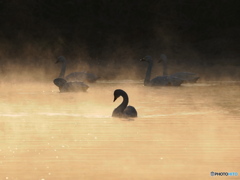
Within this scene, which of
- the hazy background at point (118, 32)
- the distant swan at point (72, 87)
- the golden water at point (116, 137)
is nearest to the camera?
the golden water at point (116, 137)

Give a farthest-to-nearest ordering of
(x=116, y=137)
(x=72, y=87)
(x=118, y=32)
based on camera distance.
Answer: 1. (x=118, y=32)
2. (x=72, y=87)
3. (x=116, y=137)

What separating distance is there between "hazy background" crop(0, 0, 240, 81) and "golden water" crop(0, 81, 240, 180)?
19.8 meters

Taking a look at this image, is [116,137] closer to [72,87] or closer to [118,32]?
[72,87]

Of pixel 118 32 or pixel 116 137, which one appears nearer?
pixel 116 137

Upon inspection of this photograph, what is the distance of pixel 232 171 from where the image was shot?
1078 centimetres

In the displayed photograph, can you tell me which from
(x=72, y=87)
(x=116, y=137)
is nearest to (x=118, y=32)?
(x=72, y=87)

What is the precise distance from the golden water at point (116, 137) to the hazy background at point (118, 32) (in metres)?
19.8

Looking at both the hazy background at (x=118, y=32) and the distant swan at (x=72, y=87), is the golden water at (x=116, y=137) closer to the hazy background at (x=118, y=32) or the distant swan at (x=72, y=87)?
the distant swan at (x=72, y=87)

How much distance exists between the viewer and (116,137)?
45.7 ft

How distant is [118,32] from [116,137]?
3427 centimetres

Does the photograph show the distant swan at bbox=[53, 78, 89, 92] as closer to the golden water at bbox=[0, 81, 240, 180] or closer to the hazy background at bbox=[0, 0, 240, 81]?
the golden water at bbox=[0, 81, 240, 180]

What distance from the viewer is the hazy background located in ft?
145

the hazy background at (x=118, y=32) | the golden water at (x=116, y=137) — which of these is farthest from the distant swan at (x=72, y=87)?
the hazy background at (x=118, y=32)

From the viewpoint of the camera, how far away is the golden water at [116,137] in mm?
10984
